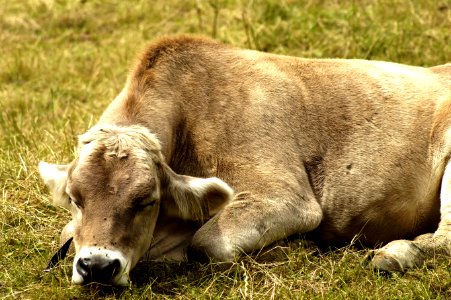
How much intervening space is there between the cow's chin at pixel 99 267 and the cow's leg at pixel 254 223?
2.79ft

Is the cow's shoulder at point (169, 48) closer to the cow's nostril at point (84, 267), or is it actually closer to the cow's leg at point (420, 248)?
the cow's nostril at point (84, 267)

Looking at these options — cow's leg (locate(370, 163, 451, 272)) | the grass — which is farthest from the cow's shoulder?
cow's leg (locate(370, 163, 451, 272))

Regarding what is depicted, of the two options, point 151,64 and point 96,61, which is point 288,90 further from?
point 96,61

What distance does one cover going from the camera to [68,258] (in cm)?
683

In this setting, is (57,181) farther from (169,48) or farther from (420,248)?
(420,248)

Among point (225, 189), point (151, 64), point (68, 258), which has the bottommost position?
point (68, 258)

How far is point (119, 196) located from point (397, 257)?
2.08m

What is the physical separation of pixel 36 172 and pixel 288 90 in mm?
A: 2582

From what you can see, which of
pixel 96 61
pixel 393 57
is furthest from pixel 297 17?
pixel 96 61

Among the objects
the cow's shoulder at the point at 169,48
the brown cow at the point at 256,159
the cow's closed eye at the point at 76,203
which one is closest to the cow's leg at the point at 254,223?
the brown cow at the point at 256,159

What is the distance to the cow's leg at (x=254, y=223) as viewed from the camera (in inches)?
267

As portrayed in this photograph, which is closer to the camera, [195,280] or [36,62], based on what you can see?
[195,280]

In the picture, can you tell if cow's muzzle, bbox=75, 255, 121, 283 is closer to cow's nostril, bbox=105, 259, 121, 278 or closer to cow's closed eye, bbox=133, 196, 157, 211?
cow's nostril, bbox=105, 259, 121, 278

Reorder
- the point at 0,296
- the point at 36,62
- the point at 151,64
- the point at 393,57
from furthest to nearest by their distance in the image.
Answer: the point at 36,62 → the point at 393,57 → the point at 151,64 → the point at 0,296
